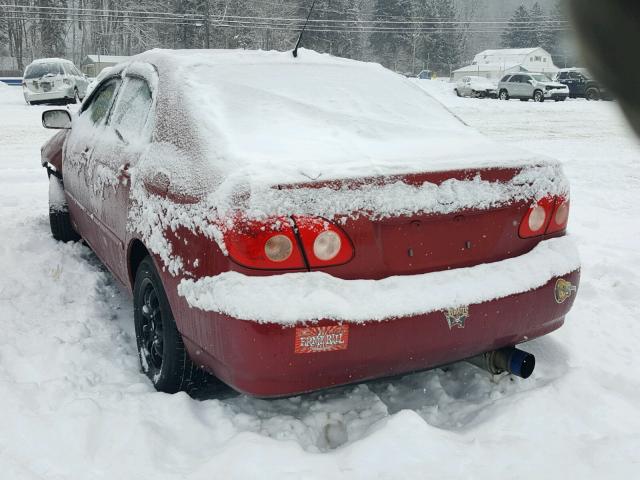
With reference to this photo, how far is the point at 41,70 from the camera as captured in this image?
23344 millimetres

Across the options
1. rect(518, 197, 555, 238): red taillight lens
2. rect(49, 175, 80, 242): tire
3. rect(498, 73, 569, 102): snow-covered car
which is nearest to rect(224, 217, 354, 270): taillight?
rect(518, 197, 555, 238): red taillight lens

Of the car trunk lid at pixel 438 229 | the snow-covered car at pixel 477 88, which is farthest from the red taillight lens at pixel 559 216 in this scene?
the snow-covered car at pixel 477 88

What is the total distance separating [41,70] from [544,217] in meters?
23.8

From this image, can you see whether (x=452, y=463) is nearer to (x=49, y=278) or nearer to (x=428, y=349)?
(x=428, y=349)

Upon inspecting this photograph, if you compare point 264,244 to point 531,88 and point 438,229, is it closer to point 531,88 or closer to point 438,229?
point 438,229

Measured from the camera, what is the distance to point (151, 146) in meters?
3.22

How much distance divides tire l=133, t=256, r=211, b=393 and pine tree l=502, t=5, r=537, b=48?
95.5 metres

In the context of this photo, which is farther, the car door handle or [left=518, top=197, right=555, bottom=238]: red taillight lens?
the car door handle

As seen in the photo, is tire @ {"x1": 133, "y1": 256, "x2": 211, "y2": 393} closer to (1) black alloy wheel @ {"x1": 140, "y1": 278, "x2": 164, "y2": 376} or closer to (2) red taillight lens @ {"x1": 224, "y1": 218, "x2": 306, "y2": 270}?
(1) black alloy wheel @ {"x1": 140, "y1": 278, "x2": 164, "y2": 376}

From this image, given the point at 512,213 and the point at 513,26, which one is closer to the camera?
the point at 512,213

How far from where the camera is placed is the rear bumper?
2420mm

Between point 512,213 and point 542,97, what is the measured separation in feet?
102


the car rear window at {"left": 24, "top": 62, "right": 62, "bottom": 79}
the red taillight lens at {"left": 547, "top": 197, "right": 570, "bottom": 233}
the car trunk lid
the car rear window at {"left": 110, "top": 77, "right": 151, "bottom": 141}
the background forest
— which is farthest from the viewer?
the background forest

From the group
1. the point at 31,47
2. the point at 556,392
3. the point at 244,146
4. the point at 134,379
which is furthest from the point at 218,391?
the point at 31,47
